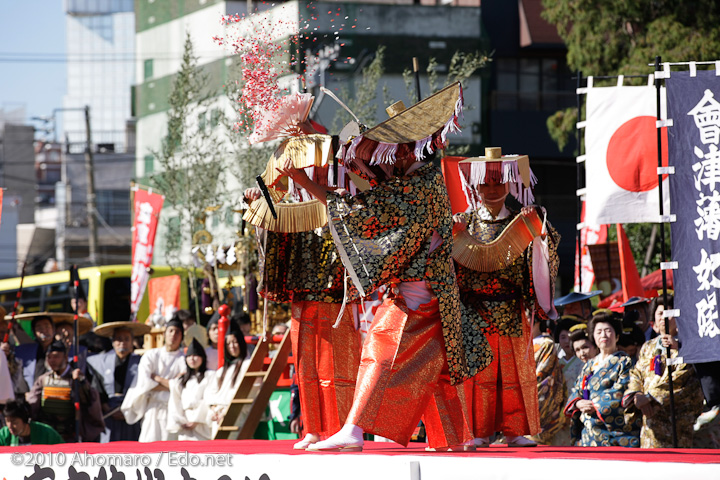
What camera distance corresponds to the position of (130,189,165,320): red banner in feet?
42.1

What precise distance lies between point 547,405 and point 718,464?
115 inches

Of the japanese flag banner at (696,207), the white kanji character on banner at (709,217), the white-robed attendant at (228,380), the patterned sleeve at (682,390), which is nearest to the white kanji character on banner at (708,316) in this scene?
the japanese flag banner at (696,207)

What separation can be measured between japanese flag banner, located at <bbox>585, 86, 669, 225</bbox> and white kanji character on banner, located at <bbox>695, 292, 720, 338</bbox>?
2.10 metres

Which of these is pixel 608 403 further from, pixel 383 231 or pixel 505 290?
pixel 383 231

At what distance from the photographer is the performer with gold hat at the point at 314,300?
17.2 feet

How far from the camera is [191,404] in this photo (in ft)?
27.2

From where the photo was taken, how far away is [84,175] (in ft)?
123

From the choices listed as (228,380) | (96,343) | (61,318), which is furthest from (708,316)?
(96,343)

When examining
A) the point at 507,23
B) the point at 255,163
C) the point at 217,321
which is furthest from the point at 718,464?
the point at 507,23

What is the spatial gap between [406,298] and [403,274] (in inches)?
4.3

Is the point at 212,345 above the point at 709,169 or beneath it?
beneath

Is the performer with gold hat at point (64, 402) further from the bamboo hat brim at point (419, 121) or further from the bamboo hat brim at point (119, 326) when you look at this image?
the bamboo hat brim at point (419, 121)

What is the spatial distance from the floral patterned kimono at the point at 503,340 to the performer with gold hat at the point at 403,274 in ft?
2.10

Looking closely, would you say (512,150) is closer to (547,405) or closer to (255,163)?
(255,163)
